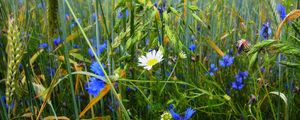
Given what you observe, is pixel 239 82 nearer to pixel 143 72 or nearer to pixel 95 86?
pixel 143 72

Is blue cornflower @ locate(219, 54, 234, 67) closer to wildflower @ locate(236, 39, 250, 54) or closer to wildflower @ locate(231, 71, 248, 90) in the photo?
wildflower @ locate(231, 71, 248, 90)

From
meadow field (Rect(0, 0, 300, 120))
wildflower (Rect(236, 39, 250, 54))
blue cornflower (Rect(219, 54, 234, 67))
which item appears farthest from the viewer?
blue cornflower (Rect(219, 54, 234, 67))

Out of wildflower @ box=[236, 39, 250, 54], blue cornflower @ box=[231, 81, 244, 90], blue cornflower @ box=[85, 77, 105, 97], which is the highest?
wildflower @ box=[236, 39, 250, 54]

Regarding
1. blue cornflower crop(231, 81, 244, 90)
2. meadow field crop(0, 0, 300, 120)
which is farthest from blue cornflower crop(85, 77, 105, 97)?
blue cornflower crop(231, 81, 244, 90)

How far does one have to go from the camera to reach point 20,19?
2.92ft

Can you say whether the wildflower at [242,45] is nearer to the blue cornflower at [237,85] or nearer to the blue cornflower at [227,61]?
the blue cornflower at [237,85]

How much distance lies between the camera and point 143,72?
1188 mm

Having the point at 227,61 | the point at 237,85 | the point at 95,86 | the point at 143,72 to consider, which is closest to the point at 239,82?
the point at 237,85

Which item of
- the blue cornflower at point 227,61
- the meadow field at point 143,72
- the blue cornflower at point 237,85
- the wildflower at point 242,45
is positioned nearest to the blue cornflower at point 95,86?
the meadow field at point 143,72

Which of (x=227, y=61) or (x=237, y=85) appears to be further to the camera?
(x=227, y=61)

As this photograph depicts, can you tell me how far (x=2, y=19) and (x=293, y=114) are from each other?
88cm

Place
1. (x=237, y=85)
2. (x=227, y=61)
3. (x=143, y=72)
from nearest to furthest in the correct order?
(x=143, y=72) → (x=237, y=85) → (x=227, y=61)

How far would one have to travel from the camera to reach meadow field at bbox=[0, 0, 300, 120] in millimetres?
862

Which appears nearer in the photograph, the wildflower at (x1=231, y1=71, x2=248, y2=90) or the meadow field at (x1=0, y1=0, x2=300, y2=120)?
the meadow field at (x1=0, y1=0, x2=300, y2=120)
